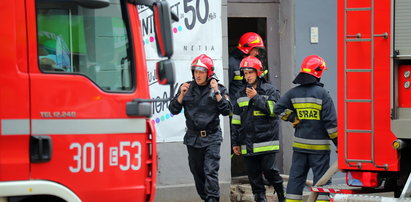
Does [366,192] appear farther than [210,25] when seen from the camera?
No

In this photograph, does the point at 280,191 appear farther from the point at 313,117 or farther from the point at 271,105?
the point at 313,117

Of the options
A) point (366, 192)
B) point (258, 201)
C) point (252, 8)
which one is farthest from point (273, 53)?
point (366, 192)

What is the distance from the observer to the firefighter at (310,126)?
8.39 meters

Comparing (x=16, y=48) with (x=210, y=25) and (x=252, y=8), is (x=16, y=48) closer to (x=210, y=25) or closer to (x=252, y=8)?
(x=210, y=25)

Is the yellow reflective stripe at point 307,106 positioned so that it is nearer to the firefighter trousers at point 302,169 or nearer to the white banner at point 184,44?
the firefighter trousers at point 302,169

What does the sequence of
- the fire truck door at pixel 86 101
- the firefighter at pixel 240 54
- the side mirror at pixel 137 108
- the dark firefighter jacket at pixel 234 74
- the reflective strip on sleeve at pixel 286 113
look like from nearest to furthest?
the fire truck door at pixel 86 101, the side mirror at pixel 137 108, the reflective strip on sleeve at pixel 286 113, the firefighter at pixel 240 54, the dark firefighter jacket at pixel 234 74

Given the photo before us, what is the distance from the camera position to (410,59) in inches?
254

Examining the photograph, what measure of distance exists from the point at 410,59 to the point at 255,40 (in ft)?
13.4

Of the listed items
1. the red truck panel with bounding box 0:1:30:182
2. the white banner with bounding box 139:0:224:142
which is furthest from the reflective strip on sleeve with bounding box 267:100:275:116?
the red truck panel with bounding box 0:1:30:182

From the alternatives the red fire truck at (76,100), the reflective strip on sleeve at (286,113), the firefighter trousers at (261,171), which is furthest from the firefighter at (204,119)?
the red fire truck at (76,100)

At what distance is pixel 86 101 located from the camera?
5590 millimetres

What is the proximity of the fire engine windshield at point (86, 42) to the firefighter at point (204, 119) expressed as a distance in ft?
10.4

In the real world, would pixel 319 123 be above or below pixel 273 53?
below

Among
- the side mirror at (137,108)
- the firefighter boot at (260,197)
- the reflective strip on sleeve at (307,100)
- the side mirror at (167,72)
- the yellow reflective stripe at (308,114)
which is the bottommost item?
the firefighter boot at (260,197)
